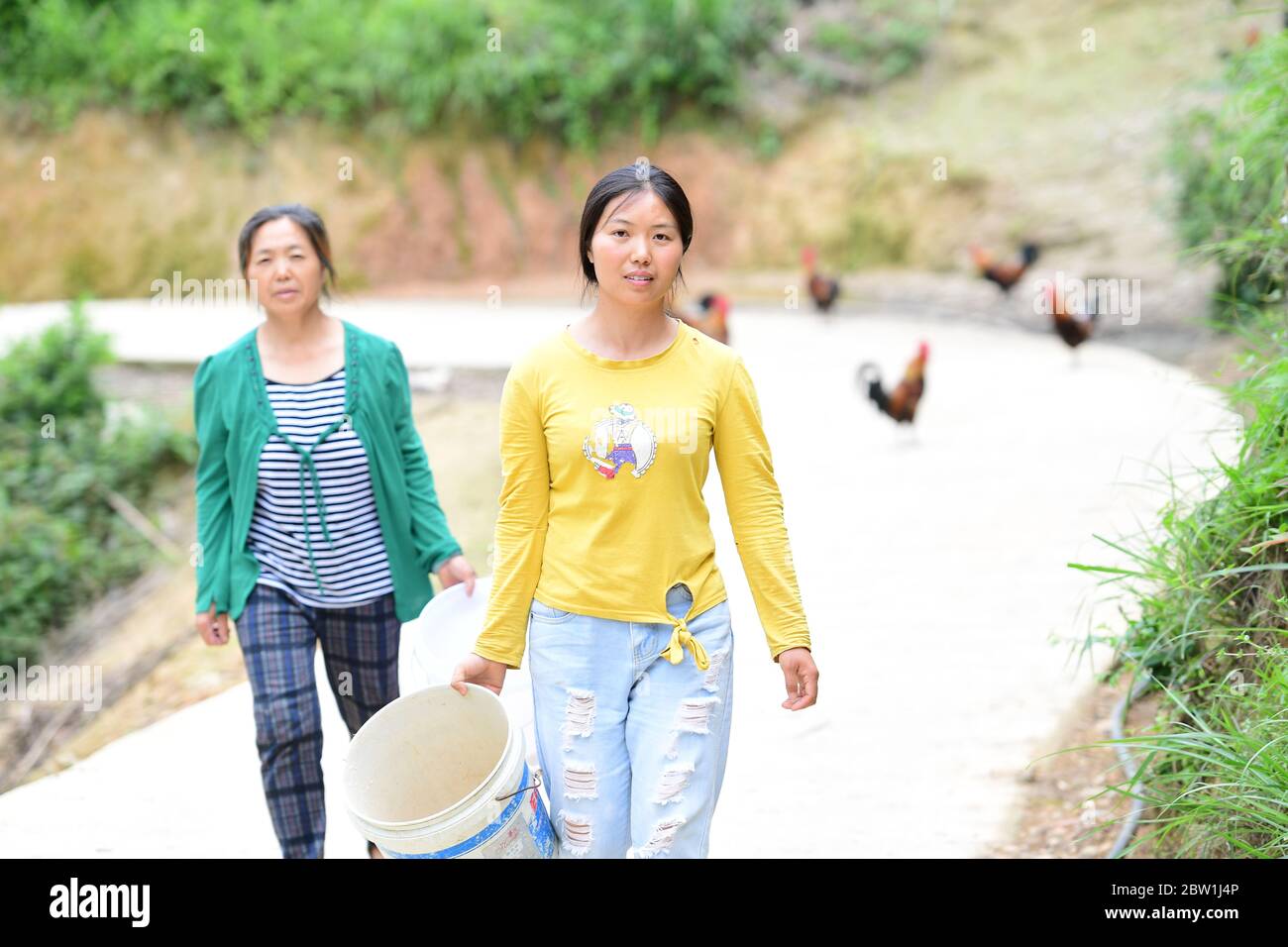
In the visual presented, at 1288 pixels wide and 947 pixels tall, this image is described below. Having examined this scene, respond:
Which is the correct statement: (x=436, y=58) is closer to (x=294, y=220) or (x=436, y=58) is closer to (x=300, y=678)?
(x=294, y=220)

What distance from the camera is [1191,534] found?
11.9ft

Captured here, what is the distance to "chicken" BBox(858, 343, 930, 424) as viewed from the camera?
8.30 metres

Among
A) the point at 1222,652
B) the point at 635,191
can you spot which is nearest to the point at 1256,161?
the point at 1222,652

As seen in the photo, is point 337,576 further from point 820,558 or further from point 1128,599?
point 820,558

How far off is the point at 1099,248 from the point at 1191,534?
33.7 feet

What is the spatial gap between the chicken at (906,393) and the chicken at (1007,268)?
460 centimetres

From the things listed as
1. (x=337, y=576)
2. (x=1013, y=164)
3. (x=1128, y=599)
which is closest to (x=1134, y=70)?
(x=1013, y=164)

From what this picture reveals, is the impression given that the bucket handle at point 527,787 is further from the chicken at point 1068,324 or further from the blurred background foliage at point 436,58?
the blurred background foliage at point 436,58

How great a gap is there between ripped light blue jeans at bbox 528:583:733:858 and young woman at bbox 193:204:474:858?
86 cm

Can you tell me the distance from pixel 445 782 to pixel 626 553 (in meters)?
0.68

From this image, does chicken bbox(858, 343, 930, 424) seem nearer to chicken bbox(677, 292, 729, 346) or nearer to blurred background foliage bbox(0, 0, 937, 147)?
chicken bbox(677, 292, 729, 346)

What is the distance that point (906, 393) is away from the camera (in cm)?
830

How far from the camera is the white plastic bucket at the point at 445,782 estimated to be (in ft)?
7.87

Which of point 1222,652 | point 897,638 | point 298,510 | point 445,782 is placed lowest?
point 897,638
